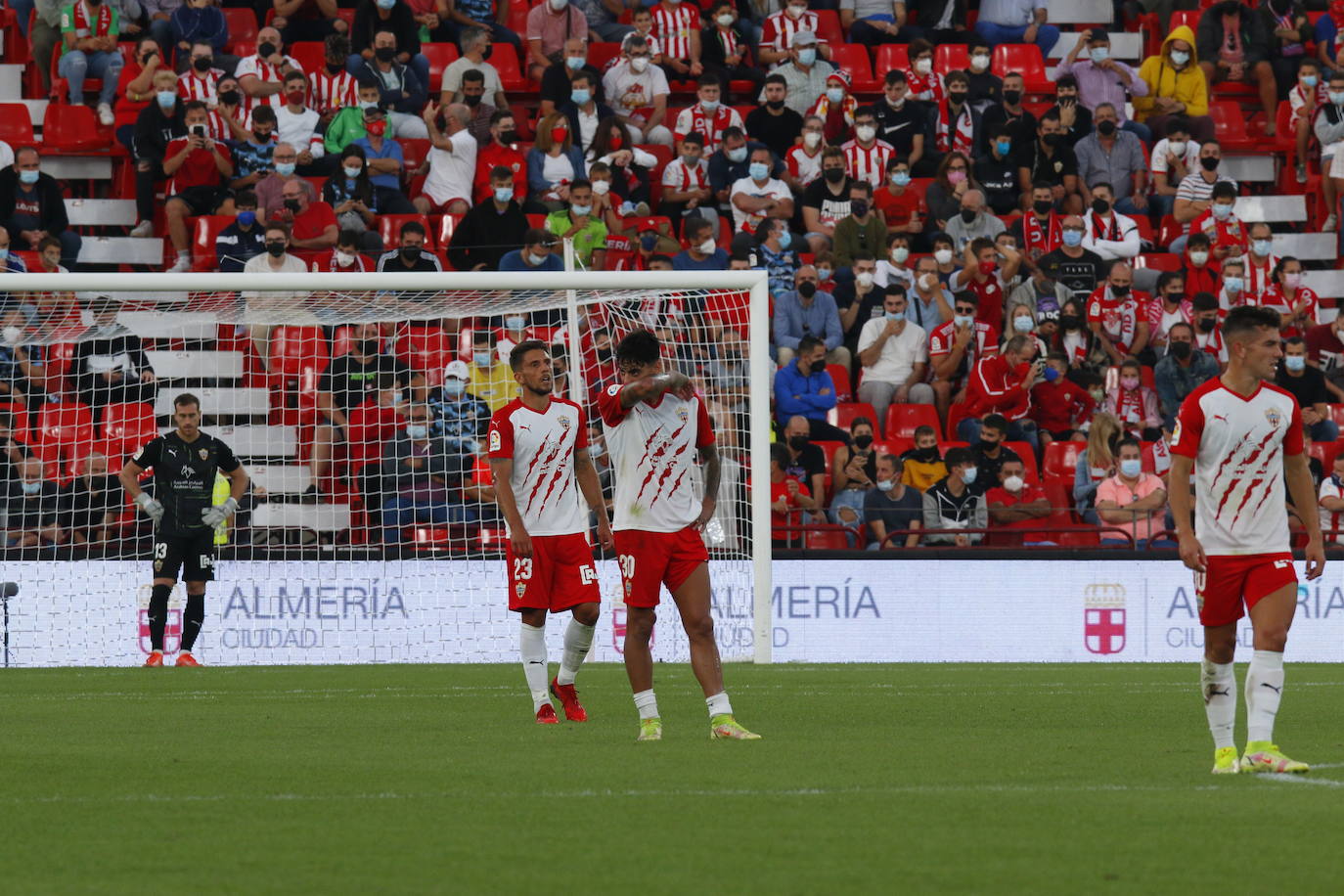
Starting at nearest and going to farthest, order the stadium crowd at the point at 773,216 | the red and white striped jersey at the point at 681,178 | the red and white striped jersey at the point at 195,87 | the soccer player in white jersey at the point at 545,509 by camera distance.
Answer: the soccer player in white jersey at the point at 545,509 < the stadium crowd at the point at 773,216 < the red and white striped jersey at the point at 195,87 < the red and white striped jersey at the point at 681,178

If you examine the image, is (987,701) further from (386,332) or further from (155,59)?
(155,59)

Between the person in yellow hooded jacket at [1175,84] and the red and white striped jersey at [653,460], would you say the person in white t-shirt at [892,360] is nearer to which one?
the person in yellow hooded jacket at [1175,84]

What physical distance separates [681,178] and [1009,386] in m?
4.74

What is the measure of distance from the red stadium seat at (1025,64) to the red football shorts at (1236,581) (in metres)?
18.3

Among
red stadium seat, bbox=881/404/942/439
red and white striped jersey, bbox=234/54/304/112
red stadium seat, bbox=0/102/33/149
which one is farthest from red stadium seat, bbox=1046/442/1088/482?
red stadium seat, bbox=0/102/33/149

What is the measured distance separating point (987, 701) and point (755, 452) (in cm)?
420

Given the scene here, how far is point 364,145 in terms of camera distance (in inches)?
896

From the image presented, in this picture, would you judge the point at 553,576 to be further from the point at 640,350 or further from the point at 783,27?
the point at 783,27

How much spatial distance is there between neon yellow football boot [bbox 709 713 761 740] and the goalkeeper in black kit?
7886 mm

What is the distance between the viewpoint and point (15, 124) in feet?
77.5

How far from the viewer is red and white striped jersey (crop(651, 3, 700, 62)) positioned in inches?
989

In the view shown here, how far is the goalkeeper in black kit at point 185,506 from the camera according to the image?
16.9 metres

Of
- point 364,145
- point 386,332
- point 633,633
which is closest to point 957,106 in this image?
point 364,145

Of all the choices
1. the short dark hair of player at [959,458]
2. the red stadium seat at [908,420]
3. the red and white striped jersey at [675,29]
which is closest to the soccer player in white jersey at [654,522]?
the short dark hair of player at [959,458]
